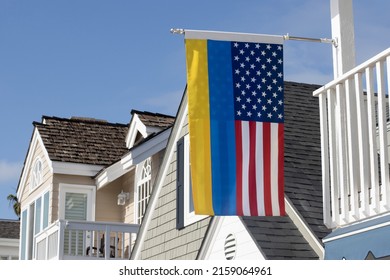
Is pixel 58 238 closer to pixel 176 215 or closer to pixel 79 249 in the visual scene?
pixel 79 249

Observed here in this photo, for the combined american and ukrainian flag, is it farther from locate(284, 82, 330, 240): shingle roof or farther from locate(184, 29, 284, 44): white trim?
locate(284, 82, 330, 240): shingle roof

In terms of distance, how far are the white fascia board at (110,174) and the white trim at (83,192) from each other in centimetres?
41

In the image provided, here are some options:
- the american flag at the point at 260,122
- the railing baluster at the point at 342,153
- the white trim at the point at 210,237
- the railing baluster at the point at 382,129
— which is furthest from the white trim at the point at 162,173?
the railing baluster at the point at 382,129

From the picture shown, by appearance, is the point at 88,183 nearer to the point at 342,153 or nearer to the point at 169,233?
the point at 169,233

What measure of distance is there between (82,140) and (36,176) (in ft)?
5.88

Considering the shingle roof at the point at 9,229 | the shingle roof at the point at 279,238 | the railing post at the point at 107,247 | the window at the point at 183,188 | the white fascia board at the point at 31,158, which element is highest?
the white fascia board at the point at 31,158

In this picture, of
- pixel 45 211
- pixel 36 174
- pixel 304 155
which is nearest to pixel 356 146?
pixel 304 155

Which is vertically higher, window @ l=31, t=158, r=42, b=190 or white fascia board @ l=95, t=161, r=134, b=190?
window @ l=31, t=158, r=42, b=190

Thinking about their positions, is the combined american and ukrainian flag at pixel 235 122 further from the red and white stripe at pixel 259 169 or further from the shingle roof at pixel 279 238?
the shingle roof at pixel 279 238

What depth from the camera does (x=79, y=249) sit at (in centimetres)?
2289

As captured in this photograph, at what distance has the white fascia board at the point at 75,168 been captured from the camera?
77.2ft

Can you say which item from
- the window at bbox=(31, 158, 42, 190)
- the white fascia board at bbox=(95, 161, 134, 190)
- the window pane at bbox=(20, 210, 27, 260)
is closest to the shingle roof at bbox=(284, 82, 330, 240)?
the white fascia board at bbox=(95, 161, 134, 190)

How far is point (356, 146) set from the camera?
922cm

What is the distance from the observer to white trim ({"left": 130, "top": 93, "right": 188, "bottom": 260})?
1606 centimetres
